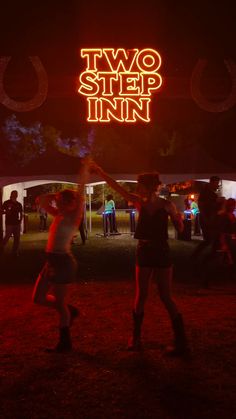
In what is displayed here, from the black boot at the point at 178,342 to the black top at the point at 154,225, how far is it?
90 centimetres

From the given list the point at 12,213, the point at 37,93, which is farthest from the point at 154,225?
Answer: the point at 12,213

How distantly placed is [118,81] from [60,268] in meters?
8.11

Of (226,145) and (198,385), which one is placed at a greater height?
(226,145)

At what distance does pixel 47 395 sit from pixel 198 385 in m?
1.32

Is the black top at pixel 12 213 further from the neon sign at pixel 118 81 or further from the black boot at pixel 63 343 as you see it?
the black boot at pixel 63 343

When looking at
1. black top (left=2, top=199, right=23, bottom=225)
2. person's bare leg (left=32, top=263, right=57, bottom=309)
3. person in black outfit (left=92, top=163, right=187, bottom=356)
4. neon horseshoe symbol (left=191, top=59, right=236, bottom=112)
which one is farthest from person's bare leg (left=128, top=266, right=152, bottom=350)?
black top (left=2, top=199, right=23, bottom=225)

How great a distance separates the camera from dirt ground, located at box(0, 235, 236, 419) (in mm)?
4008

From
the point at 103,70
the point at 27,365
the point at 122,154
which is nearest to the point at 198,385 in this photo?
the point at 27,365

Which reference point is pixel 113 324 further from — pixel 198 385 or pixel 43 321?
pixel 198 385

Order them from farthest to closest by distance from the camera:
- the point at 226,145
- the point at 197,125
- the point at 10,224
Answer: the point at 197,125 → the point at 226,145 → the point at 10,224

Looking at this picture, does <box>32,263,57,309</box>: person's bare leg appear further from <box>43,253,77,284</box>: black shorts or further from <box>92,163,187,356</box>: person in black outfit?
<box>92,163,187,356</box>: person in black outfit

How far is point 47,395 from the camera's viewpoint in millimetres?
4254

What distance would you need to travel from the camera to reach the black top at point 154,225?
17.2 ft

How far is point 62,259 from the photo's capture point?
Answer: 5285mm
